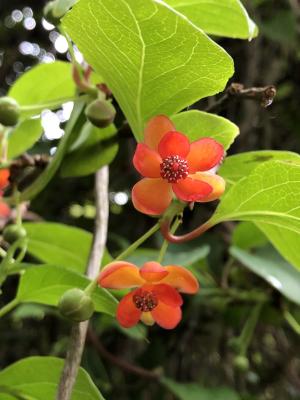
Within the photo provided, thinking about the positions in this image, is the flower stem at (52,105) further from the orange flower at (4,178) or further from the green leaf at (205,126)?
the green leaf at (205,126)

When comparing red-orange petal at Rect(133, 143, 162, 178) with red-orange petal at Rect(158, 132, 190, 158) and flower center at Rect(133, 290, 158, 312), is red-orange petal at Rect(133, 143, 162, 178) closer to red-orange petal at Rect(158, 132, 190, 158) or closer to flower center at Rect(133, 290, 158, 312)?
red-orange petal at Rect(158, 132, 190, 158)

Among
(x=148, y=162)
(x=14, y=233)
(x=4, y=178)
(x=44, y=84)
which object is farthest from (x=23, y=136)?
(x=148, y=162)

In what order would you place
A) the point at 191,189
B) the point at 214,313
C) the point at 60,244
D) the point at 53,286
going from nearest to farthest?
the point at 191,189, the point at 53,286, the point at 60,244, the point at 214,313

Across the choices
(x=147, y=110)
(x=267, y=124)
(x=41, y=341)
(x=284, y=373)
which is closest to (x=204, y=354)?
(x=284, y=373)

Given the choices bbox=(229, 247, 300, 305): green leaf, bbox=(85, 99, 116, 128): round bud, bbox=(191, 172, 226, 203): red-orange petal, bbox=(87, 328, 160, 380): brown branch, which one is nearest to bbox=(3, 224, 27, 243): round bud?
bbox=(85, 99, 116, 128): round bud

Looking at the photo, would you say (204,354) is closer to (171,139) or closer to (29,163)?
(29,163)

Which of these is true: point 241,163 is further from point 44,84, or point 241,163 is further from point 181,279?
point 44,84
